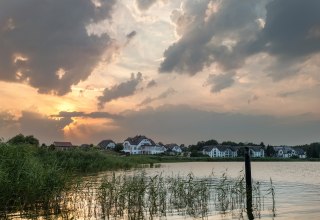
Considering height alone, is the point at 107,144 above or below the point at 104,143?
below

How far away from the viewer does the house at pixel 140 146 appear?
168m

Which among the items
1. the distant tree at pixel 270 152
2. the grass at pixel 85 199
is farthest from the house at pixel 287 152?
the grass at pixel 85 199

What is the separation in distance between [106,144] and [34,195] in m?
170

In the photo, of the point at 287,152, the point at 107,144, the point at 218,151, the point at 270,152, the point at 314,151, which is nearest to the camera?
the point at 314,151

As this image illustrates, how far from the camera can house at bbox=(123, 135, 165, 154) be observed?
168 metres

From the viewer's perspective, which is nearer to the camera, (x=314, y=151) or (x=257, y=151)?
(x=314, y=151)

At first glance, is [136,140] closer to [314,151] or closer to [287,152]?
[314,151]

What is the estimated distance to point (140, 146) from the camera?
16975 centimetres

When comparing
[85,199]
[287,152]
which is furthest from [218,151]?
[85,199]

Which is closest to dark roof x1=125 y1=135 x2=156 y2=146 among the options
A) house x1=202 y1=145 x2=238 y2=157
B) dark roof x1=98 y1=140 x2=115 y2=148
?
dark roof x1=98 y1=140 x2=115 y2=148

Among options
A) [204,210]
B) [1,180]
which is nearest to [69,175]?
[1,180]

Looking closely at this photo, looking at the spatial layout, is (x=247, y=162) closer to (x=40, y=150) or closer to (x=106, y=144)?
(x=40, y=150)

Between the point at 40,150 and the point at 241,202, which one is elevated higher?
the point at 40,150

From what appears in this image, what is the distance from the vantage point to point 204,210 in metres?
18.7
